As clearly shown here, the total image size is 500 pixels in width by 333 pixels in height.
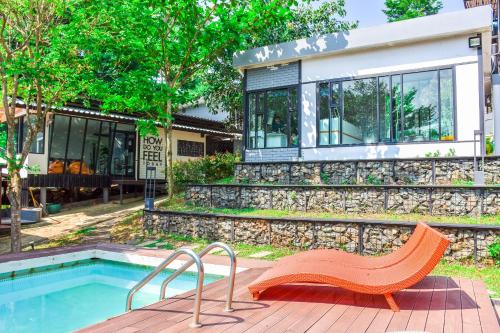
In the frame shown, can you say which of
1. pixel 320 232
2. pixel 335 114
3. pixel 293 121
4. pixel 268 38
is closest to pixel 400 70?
pixel 335 114

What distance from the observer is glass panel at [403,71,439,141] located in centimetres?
1046

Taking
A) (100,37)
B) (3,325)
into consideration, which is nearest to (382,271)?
(3,325)

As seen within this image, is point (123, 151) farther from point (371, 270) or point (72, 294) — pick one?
point (371, 270)

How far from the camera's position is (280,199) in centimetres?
971

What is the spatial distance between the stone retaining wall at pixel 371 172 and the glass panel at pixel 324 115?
147 cm

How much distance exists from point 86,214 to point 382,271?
1197cm

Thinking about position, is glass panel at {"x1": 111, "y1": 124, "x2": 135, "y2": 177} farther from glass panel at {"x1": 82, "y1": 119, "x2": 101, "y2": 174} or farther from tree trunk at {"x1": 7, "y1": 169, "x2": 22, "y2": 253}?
tree trunk at {"x1": 7, "y1": 169, "x2": 22, "y2": 253}

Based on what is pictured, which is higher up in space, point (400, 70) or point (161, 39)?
point (161, 39)

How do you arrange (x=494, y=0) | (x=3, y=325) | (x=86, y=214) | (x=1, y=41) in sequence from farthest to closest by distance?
1. (x=494, y=0)
2. (x=86, y=214)
3. (x=1, y=41)
4. (x=3, y=325)

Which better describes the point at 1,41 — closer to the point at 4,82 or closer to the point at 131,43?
the point at 4,82

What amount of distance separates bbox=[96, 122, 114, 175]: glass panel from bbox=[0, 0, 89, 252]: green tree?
327 inches

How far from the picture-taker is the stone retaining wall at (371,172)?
29.4 feet

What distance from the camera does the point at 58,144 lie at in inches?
632

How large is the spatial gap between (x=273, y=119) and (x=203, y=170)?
3600 millimetres
